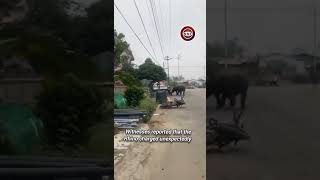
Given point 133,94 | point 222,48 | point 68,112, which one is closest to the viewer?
point 222,48

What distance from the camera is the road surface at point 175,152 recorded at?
13.4 ft

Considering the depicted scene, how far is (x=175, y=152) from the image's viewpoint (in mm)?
4102

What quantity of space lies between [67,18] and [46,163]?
3.75 ft

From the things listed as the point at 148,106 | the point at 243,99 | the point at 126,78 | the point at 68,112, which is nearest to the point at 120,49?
the point at 126,78

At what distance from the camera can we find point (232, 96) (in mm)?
4125

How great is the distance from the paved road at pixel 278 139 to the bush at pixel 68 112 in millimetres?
934

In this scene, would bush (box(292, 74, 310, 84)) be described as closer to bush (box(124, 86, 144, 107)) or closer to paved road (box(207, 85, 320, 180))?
paved road (box(207, 85, 320, 180))

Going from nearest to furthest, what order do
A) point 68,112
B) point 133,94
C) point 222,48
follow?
1. point 222,48
2. point 133,94
3. point 68,112

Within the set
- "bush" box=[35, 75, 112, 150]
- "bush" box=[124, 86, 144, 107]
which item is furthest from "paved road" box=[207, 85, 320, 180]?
"bush" box=[35, 75, 112, 150]

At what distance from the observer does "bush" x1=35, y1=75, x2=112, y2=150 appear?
4.25m

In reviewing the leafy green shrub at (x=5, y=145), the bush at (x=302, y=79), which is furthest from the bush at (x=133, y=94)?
the bush at (x=302, y=79)

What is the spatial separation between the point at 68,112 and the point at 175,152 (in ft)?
2.94

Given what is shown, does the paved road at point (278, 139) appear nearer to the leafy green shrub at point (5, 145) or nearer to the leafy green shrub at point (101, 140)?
the leafy green shrub at point (101, 140)

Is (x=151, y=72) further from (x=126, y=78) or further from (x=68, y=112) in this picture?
(x=68, y=112)
